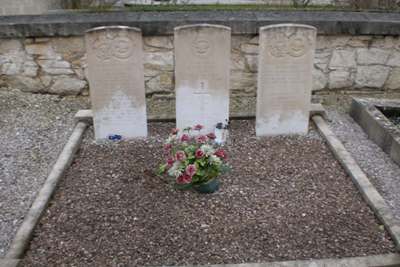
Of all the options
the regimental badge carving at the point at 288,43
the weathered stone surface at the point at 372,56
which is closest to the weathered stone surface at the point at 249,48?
the regimental badge carving at the point at 288,43

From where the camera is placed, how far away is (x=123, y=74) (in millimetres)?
4398

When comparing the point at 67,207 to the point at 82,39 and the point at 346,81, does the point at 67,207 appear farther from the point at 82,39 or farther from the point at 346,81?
the point at 346,81

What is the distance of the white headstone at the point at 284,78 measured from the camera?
14.0ft

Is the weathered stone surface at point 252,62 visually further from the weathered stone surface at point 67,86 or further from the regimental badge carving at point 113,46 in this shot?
the weathered stone surface at point 67,86

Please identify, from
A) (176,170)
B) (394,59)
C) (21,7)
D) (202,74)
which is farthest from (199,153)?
(21,7)

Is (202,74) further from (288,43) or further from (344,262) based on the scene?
(344,262)

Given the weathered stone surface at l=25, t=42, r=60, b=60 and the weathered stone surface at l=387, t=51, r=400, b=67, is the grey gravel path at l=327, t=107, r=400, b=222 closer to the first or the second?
the weathered stone surface at l=387, t=51, r=400, b=67

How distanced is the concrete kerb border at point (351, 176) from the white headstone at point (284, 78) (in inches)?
15.4

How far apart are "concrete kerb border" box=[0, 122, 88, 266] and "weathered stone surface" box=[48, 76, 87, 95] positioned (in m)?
0.98

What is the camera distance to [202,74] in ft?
14.4

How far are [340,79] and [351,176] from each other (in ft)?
7.55

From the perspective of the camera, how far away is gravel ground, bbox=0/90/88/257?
11.5ft

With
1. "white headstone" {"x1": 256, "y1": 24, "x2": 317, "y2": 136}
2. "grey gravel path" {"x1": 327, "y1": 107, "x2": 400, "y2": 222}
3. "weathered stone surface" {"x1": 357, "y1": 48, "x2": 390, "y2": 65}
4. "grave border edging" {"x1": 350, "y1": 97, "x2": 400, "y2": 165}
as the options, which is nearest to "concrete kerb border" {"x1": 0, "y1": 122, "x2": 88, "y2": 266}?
"white headstone" {"x1": 256, "y1": 24, "x2": 317, "y2": 136}

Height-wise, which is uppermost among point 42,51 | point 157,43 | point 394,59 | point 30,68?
point 157,43
